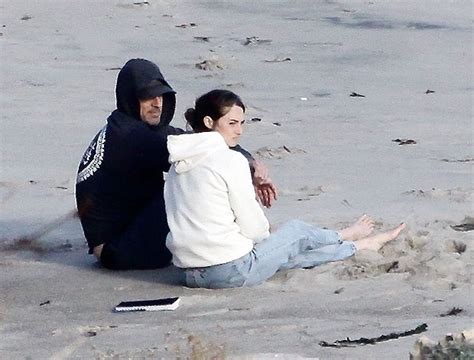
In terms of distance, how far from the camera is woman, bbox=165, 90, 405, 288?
18.3 ft

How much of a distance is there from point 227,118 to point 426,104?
15.9ft

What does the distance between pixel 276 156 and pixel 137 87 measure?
9.11 ft

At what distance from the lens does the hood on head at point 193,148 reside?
558 centimetres

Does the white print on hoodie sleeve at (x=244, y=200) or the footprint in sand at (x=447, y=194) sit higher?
the white print on hoodie sleeve at (x=244, y=200)

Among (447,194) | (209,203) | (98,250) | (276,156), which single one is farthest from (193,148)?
(276,156)

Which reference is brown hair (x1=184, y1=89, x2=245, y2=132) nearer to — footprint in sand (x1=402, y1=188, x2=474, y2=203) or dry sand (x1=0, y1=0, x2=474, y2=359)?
dry sand (x1=0, y1=0, x2=474, y2=359)

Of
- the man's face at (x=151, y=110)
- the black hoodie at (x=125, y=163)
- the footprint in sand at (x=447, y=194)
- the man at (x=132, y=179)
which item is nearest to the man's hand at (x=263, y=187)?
the man at (x=132, y=179)

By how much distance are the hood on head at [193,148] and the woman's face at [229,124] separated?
0.54 feet

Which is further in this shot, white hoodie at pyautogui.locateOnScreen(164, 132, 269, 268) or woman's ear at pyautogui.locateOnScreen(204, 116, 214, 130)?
woman's ear at pyautogui.locateOnScreen(204, 116, 214, 130)

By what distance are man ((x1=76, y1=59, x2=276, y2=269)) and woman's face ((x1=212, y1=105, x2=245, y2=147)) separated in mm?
369

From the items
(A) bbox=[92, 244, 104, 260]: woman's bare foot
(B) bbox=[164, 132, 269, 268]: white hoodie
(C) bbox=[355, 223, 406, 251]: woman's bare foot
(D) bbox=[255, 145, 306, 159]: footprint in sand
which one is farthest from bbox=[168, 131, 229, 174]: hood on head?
(D) bbox=[255, 145, 306, 159]: footprint in sand

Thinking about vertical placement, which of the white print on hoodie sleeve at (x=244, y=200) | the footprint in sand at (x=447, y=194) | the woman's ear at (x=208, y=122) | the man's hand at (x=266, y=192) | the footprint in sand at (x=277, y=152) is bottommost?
the footprint in sand at (x=277, y=152)

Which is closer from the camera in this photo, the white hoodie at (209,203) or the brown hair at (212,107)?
the white hoodie at (209,203)

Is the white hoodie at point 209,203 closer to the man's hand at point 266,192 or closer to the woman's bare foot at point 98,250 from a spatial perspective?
the man's hand at point 266,192
